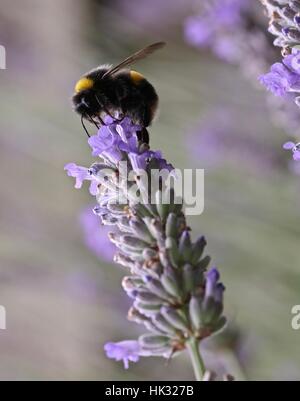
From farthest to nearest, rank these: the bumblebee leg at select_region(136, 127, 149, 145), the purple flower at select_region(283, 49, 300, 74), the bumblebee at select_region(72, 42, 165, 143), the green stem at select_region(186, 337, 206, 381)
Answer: the bumblebee at select_region(72, 42, 165, 143) < the bumblebee leg at select_region(136, 127, 149, 145) < the purple flower at select_region(283, 49, 300, 74) < the green stem at select_region(186, 337, 206, 381)

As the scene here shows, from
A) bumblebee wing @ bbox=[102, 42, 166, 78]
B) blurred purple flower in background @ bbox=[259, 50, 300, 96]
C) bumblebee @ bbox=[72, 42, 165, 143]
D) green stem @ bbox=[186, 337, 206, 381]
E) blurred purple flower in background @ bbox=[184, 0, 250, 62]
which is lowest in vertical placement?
green stem @ bbox=[186, 337, 206, 381]

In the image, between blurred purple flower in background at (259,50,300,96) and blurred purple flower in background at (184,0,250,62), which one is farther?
blurred purple flower in background at (184,0,250,62)

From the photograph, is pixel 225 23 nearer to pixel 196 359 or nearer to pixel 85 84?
pixel 85 84

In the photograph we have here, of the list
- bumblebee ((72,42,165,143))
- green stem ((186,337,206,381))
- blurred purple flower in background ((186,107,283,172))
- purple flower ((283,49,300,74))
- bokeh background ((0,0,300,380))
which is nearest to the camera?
green stem ((186,337,206,381))

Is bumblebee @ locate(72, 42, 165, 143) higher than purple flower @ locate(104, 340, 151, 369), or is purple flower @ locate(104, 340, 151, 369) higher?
bumblebee @ locate(72, 42, 165, 143)

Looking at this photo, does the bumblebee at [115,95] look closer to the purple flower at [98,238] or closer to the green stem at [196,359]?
the green stem at [196,359]

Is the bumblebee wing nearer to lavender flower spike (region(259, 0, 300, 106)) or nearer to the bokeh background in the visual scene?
lavender flower spike (region(259, 0, 300, 106))

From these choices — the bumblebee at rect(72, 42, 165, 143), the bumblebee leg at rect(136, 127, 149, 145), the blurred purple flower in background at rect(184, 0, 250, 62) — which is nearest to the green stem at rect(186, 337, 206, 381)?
the bumblebee leg at rect(136, 127, 149, 145)
